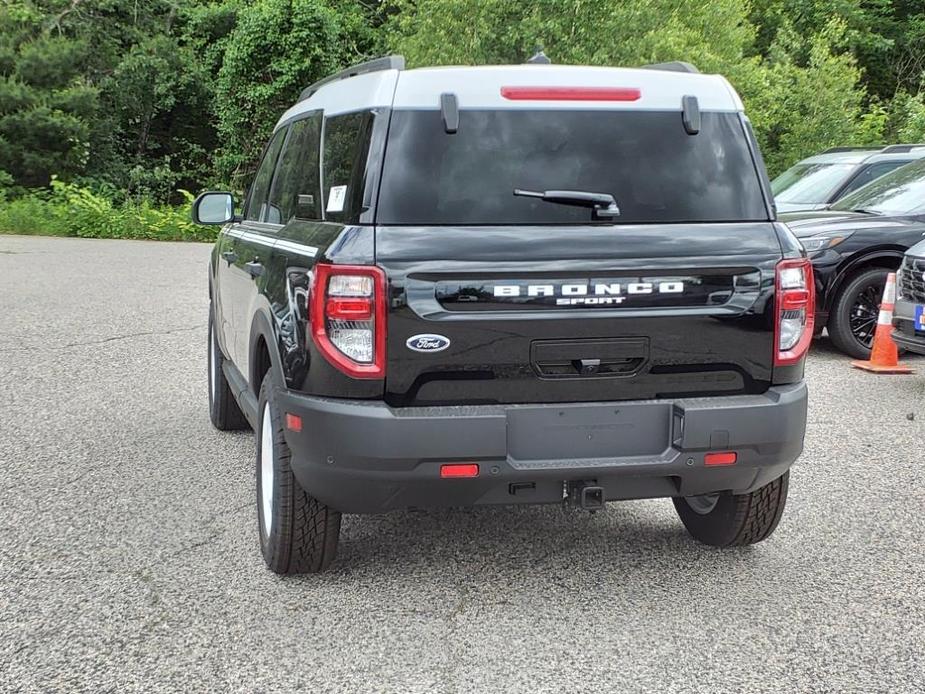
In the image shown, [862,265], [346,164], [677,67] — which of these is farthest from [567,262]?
[862,265]

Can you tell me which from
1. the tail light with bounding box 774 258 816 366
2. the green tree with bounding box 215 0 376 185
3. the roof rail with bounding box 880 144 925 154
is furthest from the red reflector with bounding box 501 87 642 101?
the green tree with bounding box 215 0 376 185

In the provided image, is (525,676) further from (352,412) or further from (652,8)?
(652,8)

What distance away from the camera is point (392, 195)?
3643 mm

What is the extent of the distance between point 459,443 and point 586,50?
79.5ft

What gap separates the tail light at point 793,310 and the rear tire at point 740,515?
61 centimetres

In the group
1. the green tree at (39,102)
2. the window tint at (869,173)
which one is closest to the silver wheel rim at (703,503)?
the window tint at (869,173)

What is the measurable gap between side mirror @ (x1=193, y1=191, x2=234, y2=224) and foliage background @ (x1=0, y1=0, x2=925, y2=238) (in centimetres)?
1817

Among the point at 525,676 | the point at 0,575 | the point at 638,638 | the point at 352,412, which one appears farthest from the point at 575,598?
the point at 0,575

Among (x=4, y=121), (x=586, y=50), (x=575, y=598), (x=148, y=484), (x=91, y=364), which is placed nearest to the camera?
(x=575, y=598)

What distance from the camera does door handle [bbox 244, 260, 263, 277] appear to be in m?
4.62

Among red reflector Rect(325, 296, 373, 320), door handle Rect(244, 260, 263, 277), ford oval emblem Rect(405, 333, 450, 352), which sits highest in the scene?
red reflector Rect(325, 296, 373, 320)

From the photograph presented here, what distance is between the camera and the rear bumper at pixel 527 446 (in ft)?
11.7

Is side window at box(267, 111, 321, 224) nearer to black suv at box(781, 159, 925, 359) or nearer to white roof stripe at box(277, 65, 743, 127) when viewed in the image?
white roof stripe at box(277, 65, 743, 127)

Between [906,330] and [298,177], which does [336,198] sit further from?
[906,330]
